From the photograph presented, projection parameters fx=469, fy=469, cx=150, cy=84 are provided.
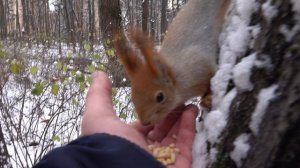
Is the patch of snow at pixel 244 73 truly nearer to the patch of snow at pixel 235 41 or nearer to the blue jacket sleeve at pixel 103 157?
the patch of snow at pixel 235 41

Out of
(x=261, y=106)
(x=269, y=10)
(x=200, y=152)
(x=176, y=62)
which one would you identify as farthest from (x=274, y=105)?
(x=176, y=62)

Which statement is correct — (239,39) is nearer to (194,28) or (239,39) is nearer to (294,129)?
(294,129)

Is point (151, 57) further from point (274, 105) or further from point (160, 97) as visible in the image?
point (274, 105)

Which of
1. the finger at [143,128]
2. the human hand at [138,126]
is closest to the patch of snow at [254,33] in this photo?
the human hand at [138,126]

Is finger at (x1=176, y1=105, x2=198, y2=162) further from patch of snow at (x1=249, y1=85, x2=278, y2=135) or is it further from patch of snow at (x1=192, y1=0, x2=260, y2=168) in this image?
patch of snow at (x1=249, y1=85, x2=278, y2=135)

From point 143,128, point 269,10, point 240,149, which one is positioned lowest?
point 143,128

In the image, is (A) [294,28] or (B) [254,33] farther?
(B) [254,33]

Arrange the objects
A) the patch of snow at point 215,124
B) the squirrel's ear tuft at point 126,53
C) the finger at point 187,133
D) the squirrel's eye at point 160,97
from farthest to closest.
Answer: the squirrel's eye at point 160,97, the squirrel's ear tuft at point 126,53, the finger at point 187,133, the patch of snow at point 215,124
